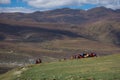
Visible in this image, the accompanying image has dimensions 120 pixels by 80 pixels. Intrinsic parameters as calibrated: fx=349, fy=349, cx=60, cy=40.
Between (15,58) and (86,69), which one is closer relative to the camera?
(86,69)

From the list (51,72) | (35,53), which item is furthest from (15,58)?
(51,72)

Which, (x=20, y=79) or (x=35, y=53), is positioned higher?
(x=20, y=79)

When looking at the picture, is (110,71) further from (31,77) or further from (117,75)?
(31,77)

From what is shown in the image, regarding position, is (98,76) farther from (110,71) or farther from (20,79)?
(20,79)

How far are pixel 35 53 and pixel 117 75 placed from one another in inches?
6613

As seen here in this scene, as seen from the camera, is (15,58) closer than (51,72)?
No

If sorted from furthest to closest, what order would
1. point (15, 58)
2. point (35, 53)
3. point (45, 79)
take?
1. point (35, 53)
2. point (15, 58)
3. point (45, 79)

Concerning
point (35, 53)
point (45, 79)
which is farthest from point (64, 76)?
point (35, 53)

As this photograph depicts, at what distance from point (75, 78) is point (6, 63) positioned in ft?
Answer: 384

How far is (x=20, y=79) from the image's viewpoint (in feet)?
108

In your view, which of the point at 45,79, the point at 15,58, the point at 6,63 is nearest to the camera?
the point at 45,79

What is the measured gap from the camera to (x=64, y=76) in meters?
30.1

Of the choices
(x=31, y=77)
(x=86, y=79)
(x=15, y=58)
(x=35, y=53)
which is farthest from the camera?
(x=35, y=53)

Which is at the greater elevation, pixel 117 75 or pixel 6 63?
pixel 117 75
